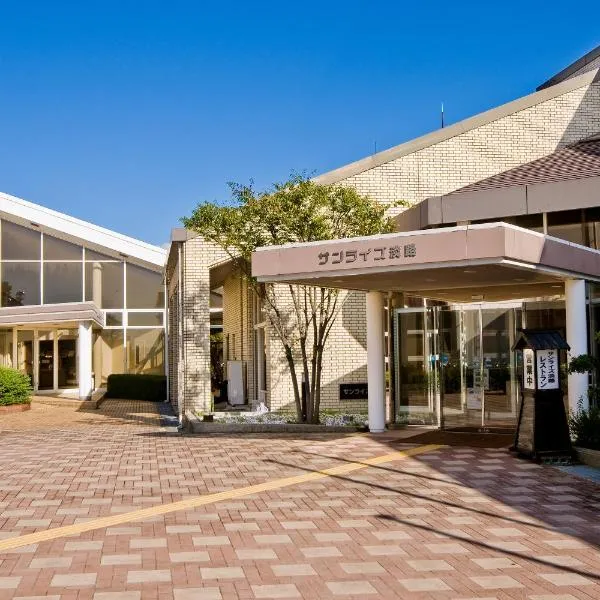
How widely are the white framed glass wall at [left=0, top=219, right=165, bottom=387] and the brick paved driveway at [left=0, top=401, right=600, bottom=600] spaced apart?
20087 mm

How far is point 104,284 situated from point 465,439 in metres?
22.1

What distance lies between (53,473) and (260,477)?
10.3ft

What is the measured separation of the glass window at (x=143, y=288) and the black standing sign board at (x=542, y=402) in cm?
2329

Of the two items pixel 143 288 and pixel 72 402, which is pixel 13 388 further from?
pixel 143 288

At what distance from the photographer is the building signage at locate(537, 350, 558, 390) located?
13859 millimetres

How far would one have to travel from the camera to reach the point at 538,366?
13.9 meters

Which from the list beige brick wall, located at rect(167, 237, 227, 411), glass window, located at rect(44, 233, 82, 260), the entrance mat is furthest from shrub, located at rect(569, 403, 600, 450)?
glass window, located at rect(44, 233, 82, 260)

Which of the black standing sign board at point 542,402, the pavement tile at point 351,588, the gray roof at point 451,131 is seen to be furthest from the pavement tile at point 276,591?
the gray roof at point 451,131

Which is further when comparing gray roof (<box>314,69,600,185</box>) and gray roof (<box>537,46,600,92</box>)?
gray roof (<box>537,46,600,92</box>)

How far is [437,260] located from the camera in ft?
43.4

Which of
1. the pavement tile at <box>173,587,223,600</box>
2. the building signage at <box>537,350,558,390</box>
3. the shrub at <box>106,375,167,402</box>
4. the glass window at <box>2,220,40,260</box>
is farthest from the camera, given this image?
the glass window at <box>2,220,40,260</box>

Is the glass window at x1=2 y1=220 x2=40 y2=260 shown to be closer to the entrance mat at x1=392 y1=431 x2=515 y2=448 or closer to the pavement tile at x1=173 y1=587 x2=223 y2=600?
the entrance mat at x1=392 y1=431 x2=515 y2=448

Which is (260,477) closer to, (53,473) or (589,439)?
(53,473)

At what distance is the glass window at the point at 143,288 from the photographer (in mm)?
35625
